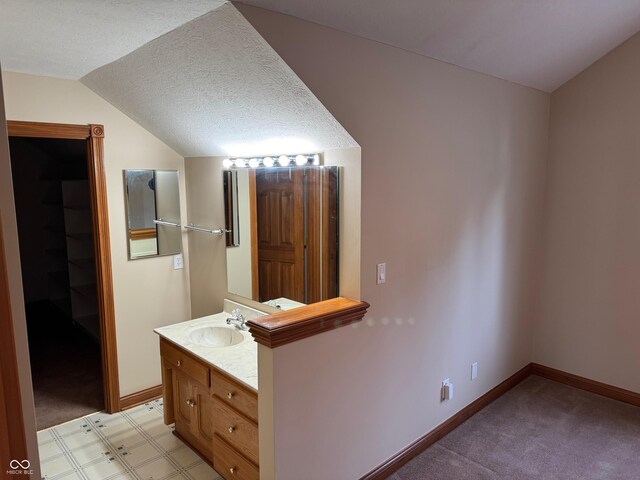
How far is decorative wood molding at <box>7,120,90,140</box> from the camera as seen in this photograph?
2600 mm

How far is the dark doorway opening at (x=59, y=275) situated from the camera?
11.5ft

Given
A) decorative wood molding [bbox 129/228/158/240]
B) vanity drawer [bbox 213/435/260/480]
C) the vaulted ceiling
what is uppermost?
the vaulted ceiling

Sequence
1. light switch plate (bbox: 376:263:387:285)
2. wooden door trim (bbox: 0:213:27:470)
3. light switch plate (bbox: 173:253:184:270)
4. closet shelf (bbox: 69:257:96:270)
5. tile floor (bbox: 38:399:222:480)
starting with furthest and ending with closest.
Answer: closet shelf (bbox: 69:257:96:270) → light switch plate (bbox: 173:253:184:270) → tile floor (bbox: 38:399:222:480) → light switch plate (bbox: 376:263:387:285) → wooden door trim (bbox: 0:213:27:470)

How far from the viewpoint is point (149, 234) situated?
126 inches

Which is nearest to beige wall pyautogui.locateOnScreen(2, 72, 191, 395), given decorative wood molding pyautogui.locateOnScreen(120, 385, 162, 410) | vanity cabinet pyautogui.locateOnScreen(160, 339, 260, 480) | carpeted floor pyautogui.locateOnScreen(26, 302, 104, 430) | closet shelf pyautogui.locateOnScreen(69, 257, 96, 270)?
decorative wood molding pyautogui.locateOnScreen(120, 385, 162, 410)

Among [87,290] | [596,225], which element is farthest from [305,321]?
[87,290]

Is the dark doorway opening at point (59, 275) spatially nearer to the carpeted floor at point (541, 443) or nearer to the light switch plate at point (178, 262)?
the light switch plate at point (178, 262)

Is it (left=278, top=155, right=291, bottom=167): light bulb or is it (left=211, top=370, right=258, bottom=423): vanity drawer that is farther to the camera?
(left=278, top=155, right=291, bottom=167): light bulb

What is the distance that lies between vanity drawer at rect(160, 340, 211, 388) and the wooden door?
0.56 m

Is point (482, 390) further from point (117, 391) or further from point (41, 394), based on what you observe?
point (41, 394)

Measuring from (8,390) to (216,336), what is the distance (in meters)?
1.74

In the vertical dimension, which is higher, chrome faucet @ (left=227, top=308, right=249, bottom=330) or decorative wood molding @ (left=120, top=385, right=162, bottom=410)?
chrome faucet @ (left=227, top=308, right=249, bottom=330)

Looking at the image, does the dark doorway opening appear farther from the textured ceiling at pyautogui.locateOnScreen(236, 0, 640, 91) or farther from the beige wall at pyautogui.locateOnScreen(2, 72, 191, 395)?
the textured ceiling at pyautogui.locateOnScreen(236, 0, 640, 91)

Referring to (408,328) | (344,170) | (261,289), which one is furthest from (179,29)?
(408,328)
